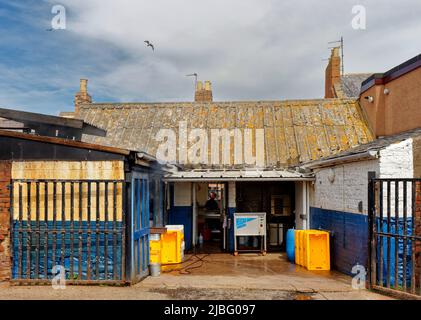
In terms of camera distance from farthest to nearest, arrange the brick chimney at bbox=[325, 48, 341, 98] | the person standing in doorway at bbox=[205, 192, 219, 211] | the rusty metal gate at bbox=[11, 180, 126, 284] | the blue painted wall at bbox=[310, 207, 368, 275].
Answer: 1. the brick chimney at bbox=[325, 48, 341, 98]
2. the person standing in doorway at bbox=[205, 192, 219, 211]
3. the blue painted wall at bbox=[310, 207, 368, 275]
4. the rusty metal gate at bbox=[11, 180, 126, 284]

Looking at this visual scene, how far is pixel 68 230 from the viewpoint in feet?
26.5

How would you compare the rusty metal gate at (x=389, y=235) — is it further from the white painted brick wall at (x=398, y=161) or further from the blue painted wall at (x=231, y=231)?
the blue painted wall at (x=231, y=231)

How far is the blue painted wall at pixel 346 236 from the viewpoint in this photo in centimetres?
849

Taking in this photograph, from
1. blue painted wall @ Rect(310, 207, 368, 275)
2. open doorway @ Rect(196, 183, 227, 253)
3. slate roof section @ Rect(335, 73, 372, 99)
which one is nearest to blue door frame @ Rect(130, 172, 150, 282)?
open doorway @ Rect(196, 183, 227, 253)

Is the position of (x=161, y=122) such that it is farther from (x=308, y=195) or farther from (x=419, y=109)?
(x=419, y=109)

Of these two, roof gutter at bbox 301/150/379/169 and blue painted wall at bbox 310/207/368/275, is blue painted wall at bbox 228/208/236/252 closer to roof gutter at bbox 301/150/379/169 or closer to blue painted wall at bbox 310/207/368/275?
roof gutter at bbox 301/150/379/169

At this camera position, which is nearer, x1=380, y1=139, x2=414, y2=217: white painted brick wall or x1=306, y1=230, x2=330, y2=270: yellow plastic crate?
x1=380, y1=139, x2=414, y2=217: white painted brick wall

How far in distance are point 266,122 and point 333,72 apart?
804cm

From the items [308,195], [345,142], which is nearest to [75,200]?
[308,195]

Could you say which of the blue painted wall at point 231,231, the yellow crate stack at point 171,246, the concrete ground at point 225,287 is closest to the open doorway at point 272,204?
the blue painted wall at point 231,231

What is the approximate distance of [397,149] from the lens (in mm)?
7742

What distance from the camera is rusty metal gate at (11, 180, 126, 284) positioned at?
798 cm

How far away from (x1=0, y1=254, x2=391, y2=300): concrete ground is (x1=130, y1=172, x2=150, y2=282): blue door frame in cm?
31

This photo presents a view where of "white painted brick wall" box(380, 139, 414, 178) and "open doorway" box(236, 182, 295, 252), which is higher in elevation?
"white painted brick wall" box(380, 139, 414, 178)
